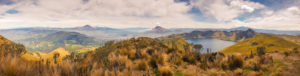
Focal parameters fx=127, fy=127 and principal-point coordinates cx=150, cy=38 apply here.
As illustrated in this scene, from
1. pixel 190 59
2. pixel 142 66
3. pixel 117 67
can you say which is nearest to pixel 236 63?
pixel 190 59

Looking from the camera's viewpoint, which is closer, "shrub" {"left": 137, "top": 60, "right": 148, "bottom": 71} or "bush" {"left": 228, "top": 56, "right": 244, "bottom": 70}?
"shrub" {"left": 137, "top": 60, "right": 148, "bottom": 71}

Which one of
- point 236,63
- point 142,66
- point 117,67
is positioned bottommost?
point 236,63

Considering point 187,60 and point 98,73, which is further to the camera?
point 187,60

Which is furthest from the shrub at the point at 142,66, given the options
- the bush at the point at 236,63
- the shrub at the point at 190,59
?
the bush at the point at 236,63

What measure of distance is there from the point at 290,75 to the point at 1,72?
930 centimetres

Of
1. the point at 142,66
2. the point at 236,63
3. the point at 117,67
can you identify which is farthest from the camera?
the point at 236,63

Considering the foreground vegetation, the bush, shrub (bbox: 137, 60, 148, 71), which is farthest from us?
the bush

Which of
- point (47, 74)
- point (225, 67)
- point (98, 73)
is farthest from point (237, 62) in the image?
point (47, 74)

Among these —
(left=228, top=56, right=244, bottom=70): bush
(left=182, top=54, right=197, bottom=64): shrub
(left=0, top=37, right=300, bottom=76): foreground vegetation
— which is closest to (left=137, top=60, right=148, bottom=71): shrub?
(left=0, top=37, right=300, bottom=76): foreground vegetation

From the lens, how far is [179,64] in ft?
23.5

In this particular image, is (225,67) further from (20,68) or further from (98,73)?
(20,68)

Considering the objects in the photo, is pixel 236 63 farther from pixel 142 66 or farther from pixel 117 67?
pixel 117 67

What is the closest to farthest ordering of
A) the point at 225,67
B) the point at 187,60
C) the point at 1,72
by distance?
the point at 1,72, the point at 225,67, the point at 187,60

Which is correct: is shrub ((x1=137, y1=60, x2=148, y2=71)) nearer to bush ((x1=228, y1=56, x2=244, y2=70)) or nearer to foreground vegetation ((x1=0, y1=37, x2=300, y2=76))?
foreground vegetation ((x1=0, y1=37, x2=300, y2=76))
